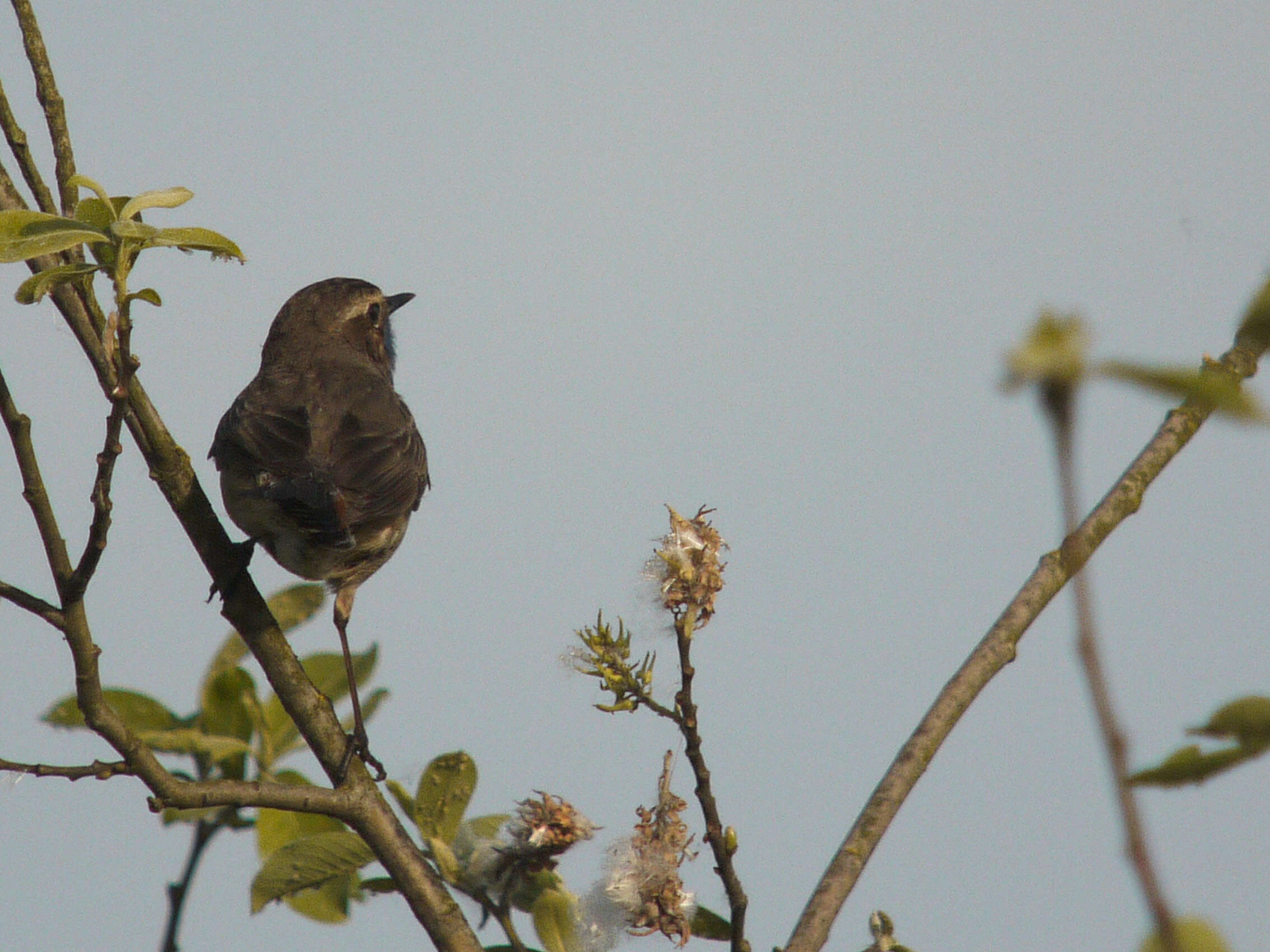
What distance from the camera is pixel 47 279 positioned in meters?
2.72

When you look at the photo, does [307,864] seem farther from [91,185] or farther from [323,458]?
[323,458]

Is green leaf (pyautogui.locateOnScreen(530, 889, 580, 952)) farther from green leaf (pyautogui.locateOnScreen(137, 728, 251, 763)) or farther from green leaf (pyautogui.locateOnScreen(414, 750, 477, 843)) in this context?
green leaf (pyautogui.locateOnScreen(137, 728, 251, 763))

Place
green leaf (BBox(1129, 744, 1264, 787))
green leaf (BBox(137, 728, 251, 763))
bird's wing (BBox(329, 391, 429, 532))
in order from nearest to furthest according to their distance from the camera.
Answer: green leaf (BBox(1129, 744, 1264, 787)), green leaf (BBox(137, 728, 251, 763)), bird's wing (BBox(329, 391, 429, 532))

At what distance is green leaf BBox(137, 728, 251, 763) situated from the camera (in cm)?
349

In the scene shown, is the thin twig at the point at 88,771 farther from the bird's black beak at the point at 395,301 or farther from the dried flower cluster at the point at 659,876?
the bird's black beak at the point at 395,301

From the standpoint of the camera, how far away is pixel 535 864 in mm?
3260

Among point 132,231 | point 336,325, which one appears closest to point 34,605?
point 132,231

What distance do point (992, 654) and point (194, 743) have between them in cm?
206

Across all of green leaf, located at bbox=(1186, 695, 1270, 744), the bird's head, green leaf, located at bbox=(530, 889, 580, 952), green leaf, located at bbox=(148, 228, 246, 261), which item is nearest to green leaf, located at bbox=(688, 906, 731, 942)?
green leaf, located at bbox=(530, 889, 580, 952)

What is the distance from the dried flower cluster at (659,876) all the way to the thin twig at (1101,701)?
2105mm

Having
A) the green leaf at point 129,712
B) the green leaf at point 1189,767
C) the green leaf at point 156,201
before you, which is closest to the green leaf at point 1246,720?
the green leaf at point 1189,767

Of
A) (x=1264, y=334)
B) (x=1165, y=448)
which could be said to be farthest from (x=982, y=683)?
(x=1264, y=334)

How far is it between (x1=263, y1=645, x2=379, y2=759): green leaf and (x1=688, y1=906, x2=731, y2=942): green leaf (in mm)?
1555

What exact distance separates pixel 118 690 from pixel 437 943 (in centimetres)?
116
